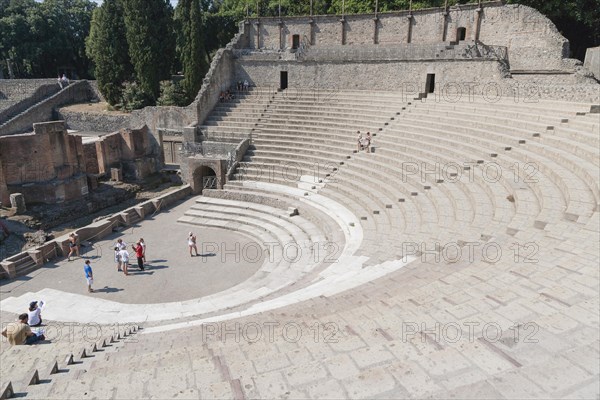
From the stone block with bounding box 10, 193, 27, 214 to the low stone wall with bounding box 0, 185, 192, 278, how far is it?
3760mm

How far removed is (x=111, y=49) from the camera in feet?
98.1

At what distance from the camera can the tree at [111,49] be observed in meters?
29.8

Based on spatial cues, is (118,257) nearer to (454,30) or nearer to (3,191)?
(3,191)

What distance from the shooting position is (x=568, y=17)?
2097cm

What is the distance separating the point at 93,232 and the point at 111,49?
68.8ft

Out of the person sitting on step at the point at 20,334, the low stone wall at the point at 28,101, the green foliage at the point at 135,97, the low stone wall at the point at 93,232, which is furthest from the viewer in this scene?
the low stone wall at the point at 28,101

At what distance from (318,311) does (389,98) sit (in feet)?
48.5

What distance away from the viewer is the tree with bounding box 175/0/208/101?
2614cm

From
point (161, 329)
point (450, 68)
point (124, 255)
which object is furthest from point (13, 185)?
point (450, 68)

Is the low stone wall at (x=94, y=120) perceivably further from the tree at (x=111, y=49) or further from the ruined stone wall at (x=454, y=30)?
the ruined stone wall at (x=454, y=30)

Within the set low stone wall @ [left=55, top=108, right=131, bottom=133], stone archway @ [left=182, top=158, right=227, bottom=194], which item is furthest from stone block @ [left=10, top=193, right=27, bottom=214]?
low stone wall @ [left=55, top=108, right=131, bottom=133]

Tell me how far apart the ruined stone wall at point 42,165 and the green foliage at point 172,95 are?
9.71m

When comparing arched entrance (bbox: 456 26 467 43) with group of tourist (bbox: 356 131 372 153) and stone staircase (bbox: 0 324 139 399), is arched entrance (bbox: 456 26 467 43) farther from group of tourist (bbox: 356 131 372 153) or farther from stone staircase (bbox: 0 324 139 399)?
stone staircase (bbox: 0 324 139 399)

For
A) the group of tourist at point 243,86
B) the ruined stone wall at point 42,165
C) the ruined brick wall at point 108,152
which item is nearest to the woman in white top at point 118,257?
the ruined stone wall at point 42,165
